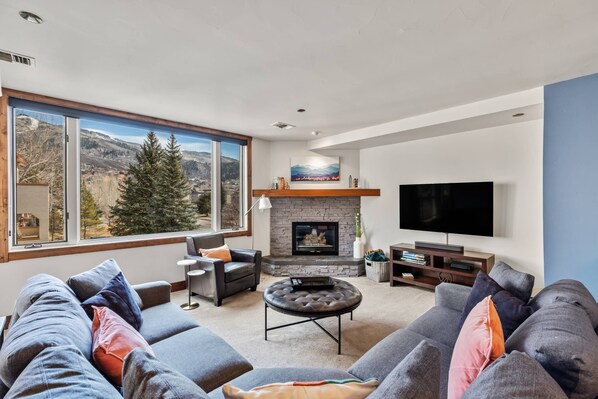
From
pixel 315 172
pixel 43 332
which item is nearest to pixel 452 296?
pixel 43 332

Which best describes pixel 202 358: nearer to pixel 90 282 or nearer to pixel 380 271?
pixel 90 282

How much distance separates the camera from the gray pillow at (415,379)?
71 centimetres

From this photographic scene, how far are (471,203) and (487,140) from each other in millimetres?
895

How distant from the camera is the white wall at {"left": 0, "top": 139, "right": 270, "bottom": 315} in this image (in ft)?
9.59

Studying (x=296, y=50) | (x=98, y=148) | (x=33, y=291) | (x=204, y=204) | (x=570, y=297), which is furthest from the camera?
(x=204, y=204)

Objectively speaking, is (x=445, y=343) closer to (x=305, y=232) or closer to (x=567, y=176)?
(x=567, y=176)

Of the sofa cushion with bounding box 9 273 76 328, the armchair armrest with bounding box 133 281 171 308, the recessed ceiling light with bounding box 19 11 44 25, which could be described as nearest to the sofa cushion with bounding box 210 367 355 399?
the sofa cushion with bounding box 9 273 76 328

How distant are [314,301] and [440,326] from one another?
100 centimetres

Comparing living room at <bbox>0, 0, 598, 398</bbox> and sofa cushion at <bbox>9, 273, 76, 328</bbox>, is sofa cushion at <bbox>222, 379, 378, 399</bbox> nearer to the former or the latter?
sofa cushion at <bbox>9, 273, 76, 328</bbox>

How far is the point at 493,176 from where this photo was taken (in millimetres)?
3738

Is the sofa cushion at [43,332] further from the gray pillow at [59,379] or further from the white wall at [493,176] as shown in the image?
the white wall at [493,176]

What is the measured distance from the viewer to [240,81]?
2.69 metres

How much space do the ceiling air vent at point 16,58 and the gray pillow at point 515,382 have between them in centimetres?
348

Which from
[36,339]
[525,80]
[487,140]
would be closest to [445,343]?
[36,339]
